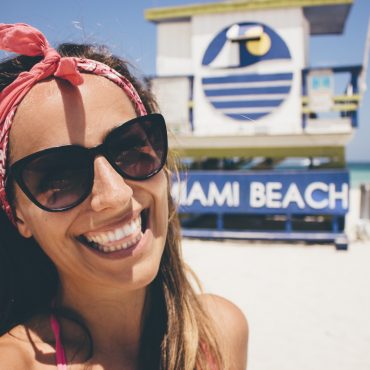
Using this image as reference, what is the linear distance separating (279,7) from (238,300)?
682cm

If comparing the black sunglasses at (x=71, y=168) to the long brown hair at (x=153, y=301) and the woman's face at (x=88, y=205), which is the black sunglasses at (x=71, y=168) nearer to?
the woman's face at (x=88, y=205)

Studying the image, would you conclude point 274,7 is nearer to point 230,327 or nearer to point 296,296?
point 296,296

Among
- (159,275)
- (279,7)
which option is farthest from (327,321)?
(279,7)

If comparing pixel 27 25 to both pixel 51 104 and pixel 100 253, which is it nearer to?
pixel 51 104

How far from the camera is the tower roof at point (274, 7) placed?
8.75m

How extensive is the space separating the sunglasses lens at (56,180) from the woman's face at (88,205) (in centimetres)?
3

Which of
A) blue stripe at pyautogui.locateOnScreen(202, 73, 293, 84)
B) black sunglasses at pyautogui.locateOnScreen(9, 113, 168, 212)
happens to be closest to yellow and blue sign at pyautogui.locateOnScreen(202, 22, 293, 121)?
blue stripe at pyautogui.locateOnScreen(202, 73, 293, 84)

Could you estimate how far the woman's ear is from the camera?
117cm

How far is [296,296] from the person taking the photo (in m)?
5.19

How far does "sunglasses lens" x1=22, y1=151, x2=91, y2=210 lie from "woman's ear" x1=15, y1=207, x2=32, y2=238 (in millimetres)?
115

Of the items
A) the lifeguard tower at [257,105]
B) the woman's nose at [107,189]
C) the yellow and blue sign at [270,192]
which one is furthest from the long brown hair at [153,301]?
the lifeguard tower at [257,105]

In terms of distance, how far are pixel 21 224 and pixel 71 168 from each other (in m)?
0.26

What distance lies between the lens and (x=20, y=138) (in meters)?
1.11

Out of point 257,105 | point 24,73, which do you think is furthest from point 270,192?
point 24,73
